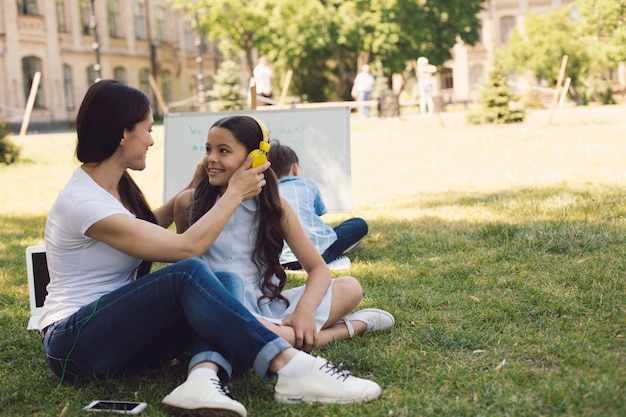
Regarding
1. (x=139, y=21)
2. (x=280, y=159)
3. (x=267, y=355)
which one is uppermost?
(x=139, y=21)

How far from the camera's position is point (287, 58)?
36.9 metres

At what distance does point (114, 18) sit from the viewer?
39062 millimetres

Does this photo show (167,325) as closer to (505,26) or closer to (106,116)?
(106,116)

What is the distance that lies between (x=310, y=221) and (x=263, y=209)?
6.66ft

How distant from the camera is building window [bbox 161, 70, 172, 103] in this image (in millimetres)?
43612

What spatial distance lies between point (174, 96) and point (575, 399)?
142 feet

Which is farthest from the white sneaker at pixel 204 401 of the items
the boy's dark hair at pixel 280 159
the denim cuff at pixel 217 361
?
the boy's dark hair at pixel 280 159

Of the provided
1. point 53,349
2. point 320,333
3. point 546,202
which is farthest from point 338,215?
point 53,349

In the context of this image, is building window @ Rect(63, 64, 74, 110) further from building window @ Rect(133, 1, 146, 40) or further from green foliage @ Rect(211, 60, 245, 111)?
green foliage @ Rect(211, 60, 245, 111)

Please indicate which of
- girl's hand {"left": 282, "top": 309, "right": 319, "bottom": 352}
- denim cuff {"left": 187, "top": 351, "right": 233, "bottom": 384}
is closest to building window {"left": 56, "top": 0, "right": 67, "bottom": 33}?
girl's hand {"left": 282, "top": 309, "right": 319, "bottom": 352}

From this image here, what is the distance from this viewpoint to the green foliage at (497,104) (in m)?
19.5

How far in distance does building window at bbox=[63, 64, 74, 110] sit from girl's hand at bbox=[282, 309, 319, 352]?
33569 mm

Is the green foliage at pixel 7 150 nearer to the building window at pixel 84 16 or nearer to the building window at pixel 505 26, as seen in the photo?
the building window at pixel 84 16

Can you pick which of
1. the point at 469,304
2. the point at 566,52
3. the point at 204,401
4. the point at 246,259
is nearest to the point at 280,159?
the point at 469,304
